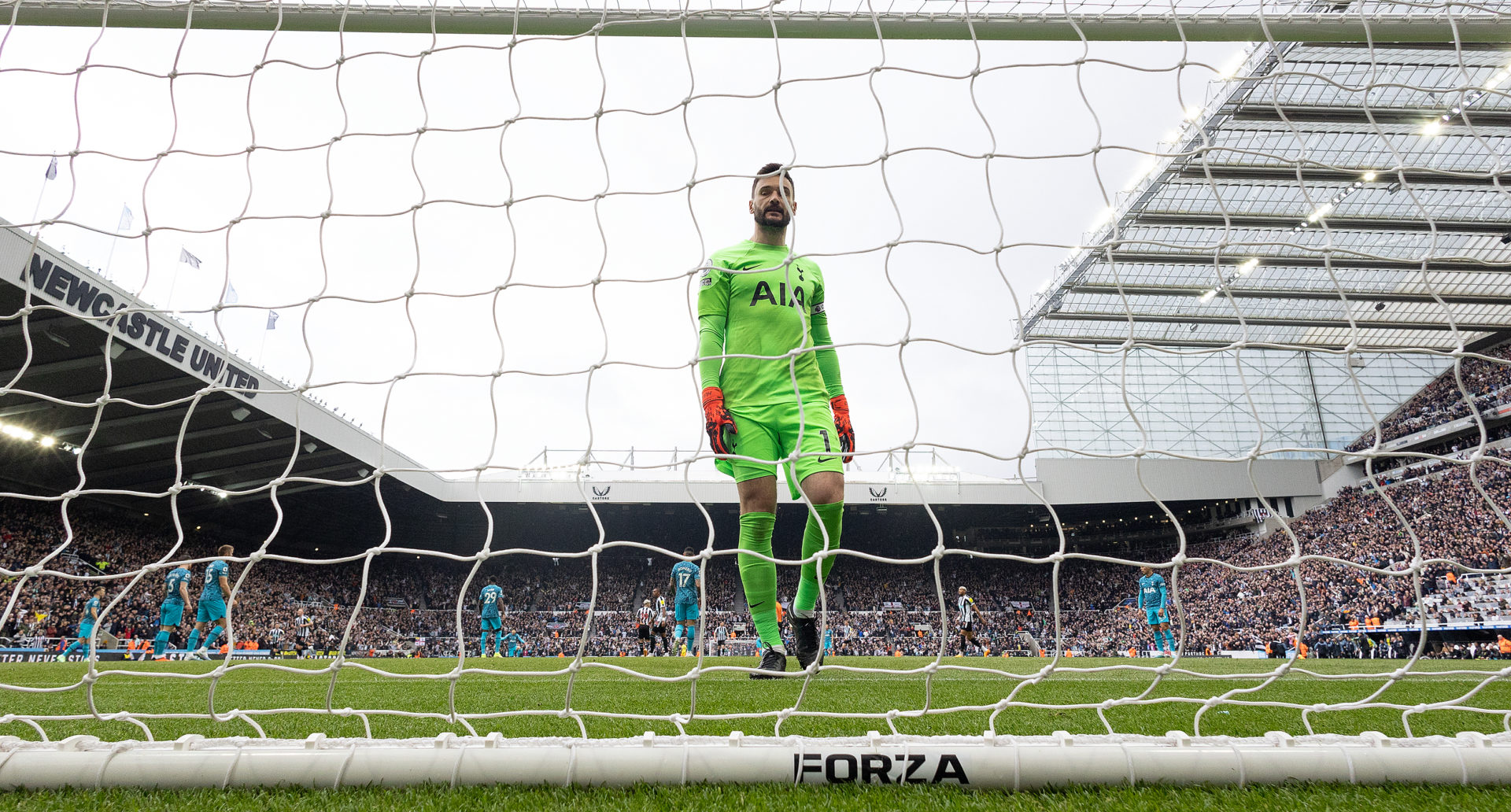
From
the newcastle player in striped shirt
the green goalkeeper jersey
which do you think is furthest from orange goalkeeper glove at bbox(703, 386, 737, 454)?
the newcastle player in striped shirt

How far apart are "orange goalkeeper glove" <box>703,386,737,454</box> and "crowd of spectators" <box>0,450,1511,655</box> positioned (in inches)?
341

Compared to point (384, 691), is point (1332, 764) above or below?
above

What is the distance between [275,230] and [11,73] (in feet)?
3.43

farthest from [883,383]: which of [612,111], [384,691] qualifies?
[384,691]

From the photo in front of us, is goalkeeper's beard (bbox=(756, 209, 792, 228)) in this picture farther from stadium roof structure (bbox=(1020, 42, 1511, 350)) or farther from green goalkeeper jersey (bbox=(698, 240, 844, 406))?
stadium roof structure (bbox=(1020, 42, 1511, 350))

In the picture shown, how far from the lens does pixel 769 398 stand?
325 cm

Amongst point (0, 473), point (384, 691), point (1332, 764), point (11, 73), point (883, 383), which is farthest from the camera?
point (0, 473)

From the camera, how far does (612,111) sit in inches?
112

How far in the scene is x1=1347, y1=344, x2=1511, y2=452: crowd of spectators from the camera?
21.8 m

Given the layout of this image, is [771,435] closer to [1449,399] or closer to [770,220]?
[770,220]

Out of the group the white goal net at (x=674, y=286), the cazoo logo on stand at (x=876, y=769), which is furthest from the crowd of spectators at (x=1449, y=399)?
the cazoo logo on stand at (x=876, y=769)

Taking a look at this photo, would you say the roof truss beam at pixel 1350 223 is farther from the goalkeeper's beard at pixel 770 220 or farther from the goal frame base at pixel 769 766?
the goal frame base at pixel 769 766

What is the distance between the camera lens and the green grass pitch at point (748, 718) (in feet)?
4.76

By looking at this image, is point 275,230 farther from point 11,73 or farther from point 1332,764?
Answer: point 1332,764
